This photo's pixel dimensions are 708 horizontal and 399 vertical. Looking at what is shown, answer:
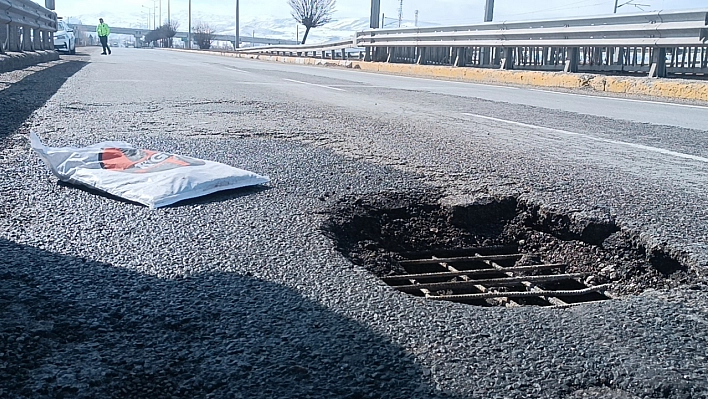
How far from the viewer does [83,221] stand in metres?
2.78

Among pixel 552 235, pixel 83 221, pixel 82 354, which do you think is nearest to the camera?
pixel 82 354

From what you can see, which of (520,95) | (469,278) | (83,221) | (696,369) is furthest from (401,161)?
(520,95)

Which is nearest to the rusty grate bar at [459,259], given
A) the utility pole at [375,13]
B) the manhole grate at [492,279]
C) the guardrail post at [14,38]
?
the manhole grate at [492,279]

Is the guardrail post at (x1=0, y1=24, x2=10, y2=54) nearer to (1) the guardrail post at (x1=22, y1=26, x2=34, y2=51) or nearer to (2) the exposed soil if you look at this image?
(1) the guardrail post at (x1=22, y1=26, x2=34, y2=51)

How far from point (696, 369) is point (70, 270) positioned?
1900mm

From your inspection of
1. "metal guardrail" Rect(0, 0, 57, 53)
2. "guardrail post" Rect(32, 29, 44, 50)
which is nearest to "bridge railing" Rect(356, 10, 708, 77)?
"metal guardrail" Rect(0, 0, 57, 53)

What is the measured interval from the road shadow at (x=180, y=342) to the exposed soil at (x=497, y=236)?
2.48ft

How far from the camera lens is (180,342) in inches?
68.4

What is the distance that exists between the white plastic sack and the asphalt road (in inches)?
3.9

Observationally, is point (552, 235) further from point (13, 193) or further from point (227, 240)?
point (13, 193)

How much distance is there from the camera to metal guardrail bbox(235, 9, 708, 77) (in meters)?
11.7

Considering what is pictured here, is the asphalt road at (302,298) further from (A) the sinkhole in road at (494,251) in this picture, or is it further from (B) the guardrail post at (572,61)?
(B) the guardrail post at (572,61)

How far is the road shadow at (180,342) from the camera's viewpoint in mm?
1537

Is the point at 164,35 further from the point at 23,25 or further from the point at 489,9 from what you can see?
the point at 23,25
